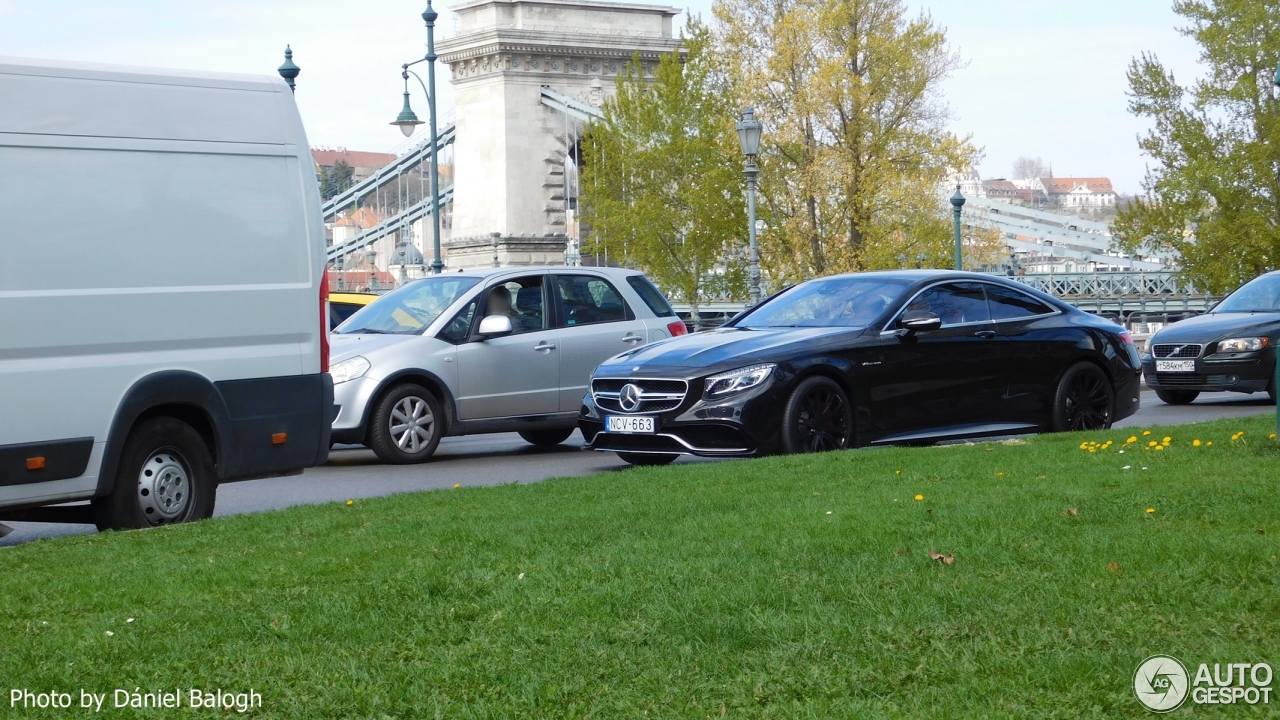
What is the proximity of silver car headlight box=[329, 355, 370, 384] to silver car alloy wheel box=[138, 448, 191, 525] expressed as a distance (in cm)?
414

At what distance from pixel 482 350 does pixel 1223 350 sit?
885cm

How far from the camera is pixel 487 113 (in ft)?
161

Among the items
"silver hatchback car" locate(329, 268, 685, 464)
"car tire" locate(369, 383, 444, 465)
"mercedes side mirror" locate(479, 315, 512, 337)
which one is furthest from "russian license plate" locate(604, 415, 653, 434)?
"car tire" locate(369, 383, 444, 465)

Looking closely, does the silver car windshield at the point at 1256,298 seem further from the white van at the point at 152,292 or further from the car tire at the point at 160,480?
the car tire at the point at 160,480

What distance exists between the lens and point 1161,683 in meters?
4.00

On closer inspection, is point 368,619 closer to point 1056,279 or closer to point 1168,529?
point 1168,529

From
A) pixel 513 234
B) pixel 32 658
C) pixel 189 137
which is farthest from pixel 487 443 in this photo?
pixel 513 234

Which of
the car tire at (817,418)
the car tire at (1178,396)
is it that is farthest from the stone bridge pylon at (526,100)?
the car tire at (817,418)

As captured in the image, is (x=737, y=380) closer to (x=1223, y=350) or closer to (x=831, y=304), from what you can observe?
(x=831, y=304)

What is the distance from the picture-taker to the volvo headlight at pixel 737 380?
428 inches

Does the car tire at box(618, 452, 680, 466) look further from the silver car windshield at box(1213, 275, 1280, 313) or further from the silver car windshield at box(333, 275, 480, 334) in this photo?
the silver car windshield at box(1213, 275, 1280, 313)

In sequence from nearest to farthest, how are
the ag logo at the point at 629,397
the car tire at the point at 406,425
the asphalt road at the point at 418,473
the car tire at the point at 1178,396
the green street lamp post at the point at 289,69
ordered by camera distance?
the asphalt road at the point at 418,473, the ag logo at the point at 629,397, the car tire at the point at 406,425, the car tire at the point at 1178,396, the green street lamp post at the point at 289,69

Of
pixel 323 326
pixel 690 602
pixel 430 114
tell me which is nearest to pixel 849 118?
pixel 430 114

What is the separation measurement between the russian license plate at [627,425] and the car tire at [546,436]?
10.6 feet
